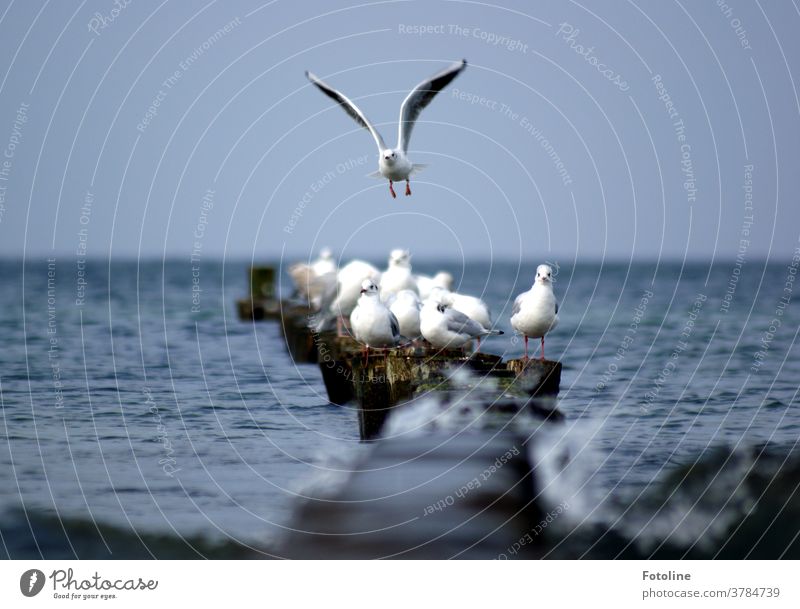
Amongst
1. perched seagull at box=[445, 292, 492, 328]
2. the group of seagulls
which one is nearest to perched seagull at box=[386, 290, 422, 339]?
the group of seagulls

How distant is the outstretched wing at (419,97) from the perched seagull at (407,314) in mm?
2562

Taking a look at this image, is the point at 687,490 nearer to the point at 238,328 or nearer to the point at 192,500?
the point at 192,500

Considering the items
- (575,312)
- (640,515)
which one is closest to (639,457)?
(640,515)

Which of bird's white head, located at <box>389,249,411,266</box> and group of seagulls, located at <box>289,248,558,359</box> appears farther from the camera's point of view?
bird's white head, located at <box>389,249,411,266</box>

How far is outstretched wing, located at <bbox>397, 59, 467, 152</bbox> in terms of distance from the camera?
413 inches

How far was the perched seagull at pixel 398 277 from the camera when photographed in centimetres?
1605

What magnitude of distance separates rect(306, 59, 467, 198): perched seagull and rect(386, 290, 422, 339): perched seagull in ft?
7.04

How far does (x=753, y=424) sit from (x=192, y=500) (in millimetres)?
6894

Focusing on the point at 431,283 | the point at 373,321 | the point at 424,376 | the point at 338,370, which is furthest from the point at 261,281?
the point at 424,376

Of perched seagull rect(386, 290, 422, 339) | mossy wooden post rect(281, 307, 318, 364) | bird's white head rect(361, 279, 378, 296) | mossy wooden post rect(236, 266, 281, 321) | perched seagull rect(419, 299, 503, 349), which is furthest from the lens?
mossy wooden post rect(236, 266, 281, 321)

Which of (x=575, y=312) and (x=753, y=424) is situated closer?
(x=753, y=424)

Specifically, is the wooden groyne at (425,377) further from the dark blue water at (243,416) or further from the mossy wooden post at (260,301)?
the mossy wooden post at (260,301)

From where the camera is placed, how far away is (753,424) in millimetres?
13273

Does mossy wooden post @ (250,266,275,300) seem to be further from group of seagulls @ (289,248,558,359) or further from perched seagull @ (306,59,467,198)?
perched seagull @ (306,59,467,198)
